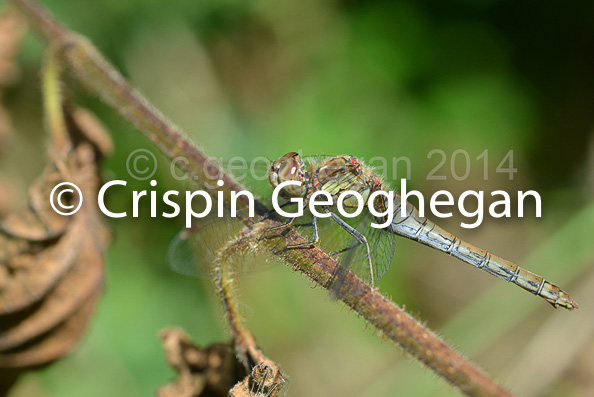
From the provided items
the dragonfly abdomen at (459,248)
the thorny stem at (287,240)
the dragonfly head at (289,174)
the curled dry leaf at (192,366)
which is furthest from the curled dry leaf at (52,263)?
the dragonfly abdomen at (459,248)

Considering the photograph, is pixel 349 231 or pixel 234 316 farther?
pixel 349 231

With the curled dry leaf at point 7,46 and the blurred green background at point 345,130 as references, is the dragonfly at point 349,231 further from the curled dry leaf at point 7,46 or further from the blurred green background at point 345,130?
→ the curled dry leaf at point 7,46

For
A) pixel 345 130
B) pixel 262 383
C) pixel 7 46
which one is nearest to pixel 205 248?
pixel 262 383

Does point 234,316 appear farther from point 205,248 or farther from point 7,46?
point 7,46

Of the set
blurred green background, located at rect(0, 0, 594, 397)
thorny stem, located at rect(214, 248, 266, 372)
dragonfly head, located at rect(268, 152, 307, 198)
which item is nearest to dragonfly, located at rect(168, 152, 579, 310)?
dragonfly head, located at rect(268, 152, 307, 198)

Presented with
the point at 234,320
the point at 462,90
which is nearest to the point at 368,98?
the point at 462,90

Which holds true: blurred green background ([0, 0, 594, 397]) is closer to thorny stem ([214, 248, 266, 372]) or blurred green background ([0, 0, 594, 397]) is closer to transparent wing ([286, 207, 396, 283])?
transparent wing ([286, 207, 396, 283])

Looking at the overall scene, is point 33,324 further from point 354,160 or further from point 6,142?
point 354,160
